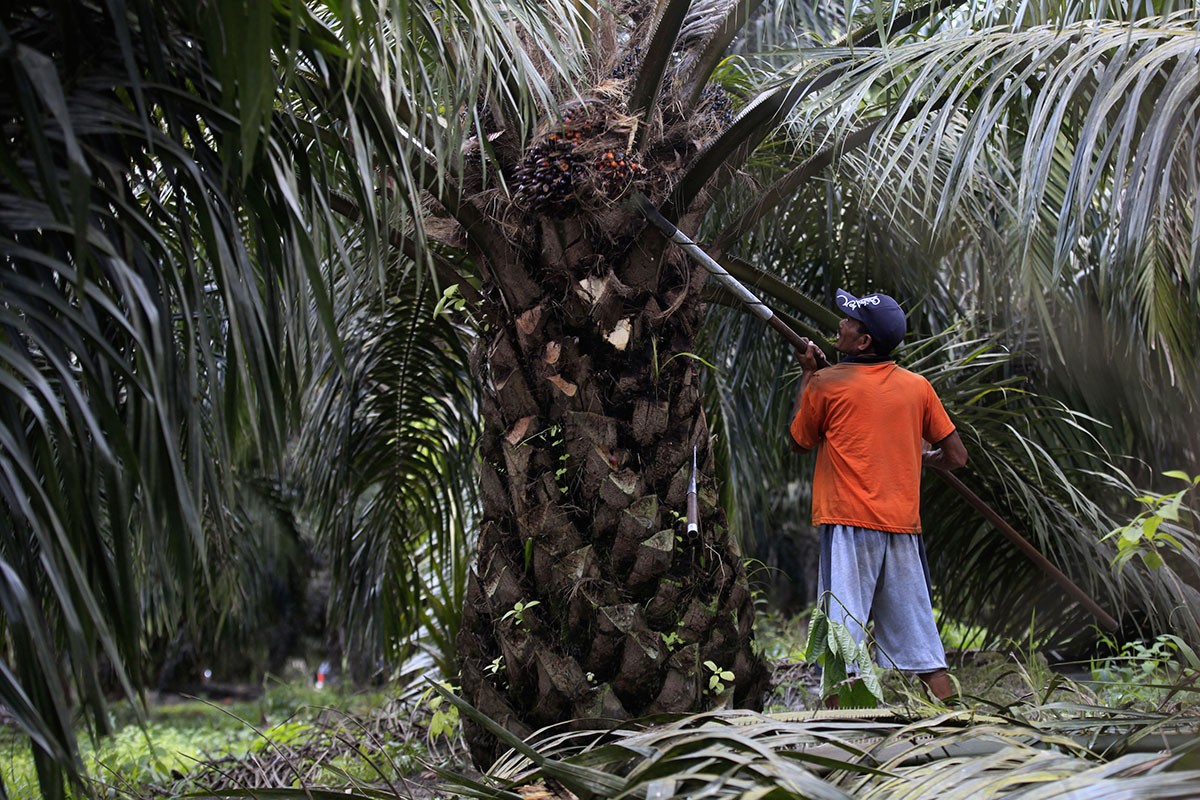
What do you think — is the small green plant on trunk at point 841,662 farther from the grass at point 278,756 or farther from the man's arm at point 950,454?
the man's arm at point 950,454

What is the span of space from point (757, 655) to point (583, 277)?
1.23m

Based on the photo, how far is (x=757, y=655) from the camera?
3.35 m

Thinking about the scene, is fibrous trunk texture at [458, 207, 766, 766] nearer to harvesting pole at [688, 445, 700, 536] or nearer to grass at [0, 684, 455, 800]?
harvesting pole at [688, 445, 700, 536]

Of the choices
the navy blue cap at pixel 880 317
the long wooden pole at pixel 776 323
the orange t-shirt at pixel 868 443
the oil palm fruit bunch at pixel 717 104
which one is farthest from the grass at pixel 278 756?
the oil palm fruit bunch at pixel 717 104

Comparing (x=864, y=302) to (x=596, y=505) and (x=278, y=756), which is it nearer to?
(x=596, y=505)

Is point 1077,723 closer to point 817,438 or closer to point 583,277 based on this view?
point 817,438

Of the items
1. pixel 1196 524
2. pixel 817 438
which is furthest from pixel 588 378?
pixel 1196 524

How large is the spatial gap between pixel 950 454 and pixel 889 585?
49 centimetres

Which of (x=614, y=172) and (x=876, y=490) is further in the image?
(x=876, y=490)

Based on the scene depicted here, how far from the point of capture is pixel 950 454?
356 cm

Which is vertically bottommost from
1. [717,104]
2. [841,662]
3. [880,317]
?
[841,662]

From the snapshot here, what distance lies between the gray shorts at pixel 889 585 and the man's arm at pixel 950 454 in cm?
33

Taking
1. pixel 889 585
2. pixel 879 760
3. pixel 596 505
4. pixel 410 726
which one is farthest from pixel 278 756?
pixel 879 760

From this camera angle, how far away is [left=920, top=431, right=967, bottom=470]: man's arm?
355 cm
